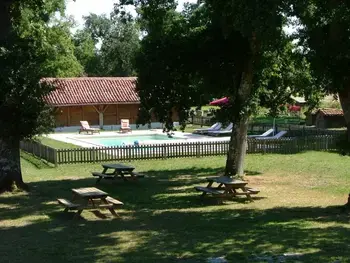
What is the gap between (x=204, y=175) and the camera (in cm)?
2261

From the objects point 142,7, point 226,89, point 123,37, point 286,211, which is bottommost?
point 286,211

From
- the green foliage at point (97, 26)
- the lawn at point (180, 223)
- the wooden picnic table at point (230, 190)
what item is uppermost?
the green foliage at point (97, 26)

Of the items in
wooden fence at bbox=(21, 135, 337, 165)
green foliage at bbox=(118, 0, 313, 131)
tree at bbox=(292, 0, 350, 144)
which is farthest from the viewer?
wooden fence at bbox=(21, 135, 337, 165)

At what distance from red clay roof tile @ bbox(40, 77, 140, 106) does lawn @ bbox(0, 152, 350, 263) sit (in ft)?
87.0

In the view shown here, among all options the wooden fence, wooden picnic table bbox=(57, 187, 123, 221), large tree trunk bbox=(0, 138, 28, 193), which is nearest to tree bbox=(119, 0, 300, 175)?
large tree trunk bbox=(0, 138, 28, 193)

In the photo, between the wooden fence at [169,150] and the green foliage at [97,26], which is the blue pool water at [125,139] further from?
the green foliage at [97,26]

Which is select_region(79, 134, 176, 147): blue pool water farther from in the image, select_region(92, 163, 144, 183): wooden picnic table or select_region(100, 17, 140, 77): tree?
select_region(100, 17, 140, 77): tree

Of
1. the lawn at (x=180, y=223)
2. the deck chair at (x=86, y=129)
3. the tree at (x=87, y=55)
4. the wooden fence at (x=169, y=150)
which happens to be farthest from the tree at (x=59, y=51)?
the lawn at (x=180, y=223)

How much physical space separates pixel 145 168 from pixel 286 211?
39.0 feet

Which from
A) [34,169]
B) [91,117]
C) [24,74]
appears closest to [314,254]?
[24,74]

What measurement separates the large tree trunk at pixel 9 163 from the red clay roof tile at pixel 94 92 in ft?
99.5

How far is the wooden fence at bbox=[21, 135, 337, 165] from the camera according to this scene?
26984mm

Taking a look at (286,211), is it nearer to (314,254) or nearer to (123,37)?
(314,254)

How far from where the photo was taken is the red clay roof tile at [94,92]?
48594mm
